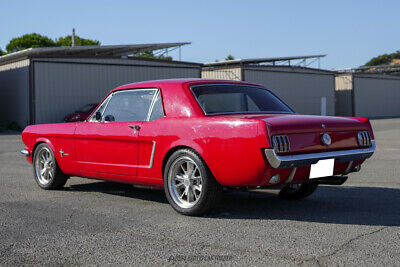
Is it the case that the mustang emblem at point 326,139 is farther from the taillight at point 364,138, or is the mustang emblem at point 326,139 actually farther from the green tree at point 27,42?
the green tree at point 27,42

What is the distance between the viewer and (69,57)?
29516 millimetres

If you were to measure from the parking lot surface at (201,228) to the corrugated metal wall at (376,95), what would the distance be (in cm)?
4322

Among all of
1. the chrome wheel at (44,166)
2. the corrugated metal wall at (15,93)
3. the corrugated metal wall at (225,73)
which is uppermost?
the corrugated metal wall at (225,73)

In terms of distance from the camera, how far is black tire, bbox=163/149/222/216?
5000mm

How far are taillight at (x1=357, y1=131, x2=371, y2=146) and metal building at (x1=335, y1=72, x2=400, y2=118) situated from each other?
43740mm

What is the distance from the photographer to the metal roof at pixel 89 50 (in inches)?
1188

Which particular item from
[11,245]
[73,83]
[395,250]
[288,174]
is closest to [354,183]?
[288,174]

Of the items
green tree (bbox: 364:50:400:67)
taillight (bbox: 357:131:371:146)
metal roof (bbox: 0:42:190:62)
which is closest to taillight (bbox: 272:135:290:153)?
taillight (bbox: 357:131:371:146)

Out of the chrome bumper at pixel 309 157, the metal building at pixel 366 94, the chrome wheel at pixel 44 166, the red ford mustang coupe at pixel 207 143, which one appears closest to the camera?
the chrome bumper at pixel 309 157

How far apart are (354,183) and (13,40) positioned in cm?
7414

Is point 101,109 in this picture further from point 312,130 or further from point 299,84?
point 299,84

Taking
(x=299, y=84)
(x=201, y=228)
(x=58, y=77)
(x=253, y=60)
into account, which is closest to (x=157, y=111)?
(x=201, y=228)

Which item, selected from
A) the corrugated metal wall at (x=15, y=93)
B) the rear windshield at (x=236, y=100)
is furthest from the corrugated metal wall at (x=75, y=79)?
the rear windshield at (x=236, y=100)

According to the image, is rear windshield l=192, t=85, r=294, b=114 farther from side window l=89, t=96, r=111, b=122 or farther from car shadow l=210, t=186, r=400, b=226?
side window l=89, t=96, r=111, b=122
